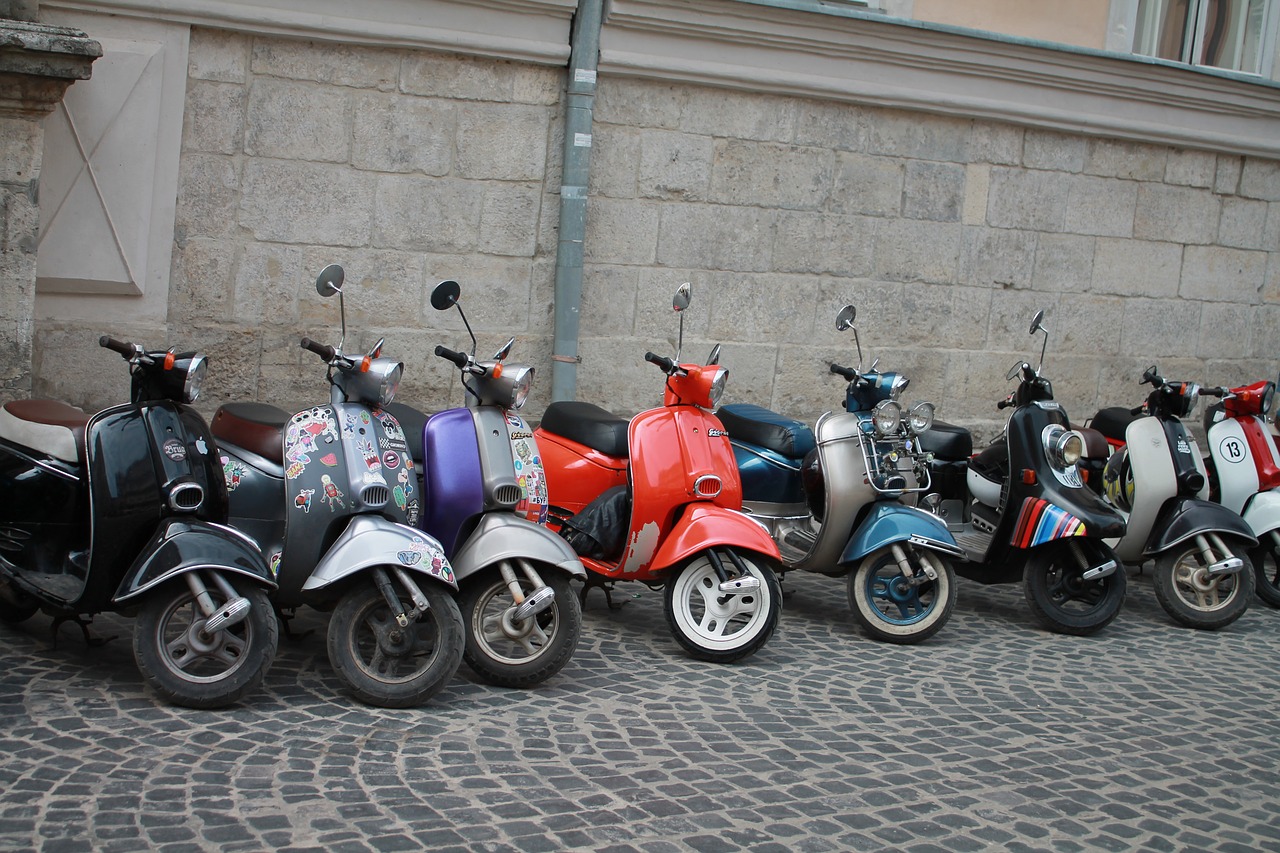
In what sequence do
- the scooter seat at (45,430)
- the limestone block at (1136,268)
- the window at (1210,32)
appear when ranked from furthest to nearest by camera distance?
1. the window at (1210,32)
2. the limestone block at (1136,268)
3. the scooter seat at (45,430)

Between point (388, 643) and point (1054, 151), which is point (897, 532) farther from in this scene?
point (1054, 151)

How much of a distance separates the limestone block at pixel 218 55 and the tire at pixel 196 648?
12.1ft

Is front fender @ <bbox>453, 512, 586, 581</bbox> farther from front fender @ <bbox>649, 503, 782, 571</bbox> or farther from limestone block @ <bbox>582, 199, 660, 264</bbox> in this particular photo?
limestone block @ <bbox>582, 199, 660, 264</bbox>

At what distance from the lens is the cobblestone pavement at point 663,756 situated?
352cm

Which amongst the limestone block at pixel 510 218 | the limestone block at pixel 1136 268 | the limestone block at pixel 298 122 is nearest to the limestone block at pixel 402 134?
the limestone block at pixel 298 122

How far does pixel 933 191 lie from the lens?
8.70 metres

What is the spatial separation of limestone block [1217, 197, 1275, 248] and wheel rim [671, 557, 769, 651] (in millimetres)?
6210

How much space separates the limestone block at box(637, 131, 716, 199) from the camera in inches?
313

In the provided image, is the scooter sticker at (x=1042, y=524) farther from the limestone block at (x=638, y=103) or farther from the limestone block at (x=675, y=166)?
the limestone block at (x=638, y=103)

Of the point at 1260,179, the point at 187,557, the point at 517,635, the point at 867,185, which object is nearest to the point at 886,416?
the point at 517,635

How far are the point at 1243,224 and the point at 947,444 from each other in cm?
424

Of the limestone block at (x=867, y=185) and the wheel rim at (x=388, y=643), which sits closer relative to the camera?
the wheel rim at (x=388, y=643)

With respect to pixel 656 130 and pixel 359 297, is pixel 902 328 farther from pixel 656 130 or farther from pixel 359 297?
pixel 359 297

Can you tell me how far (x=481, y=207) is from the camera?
25.0 ft
